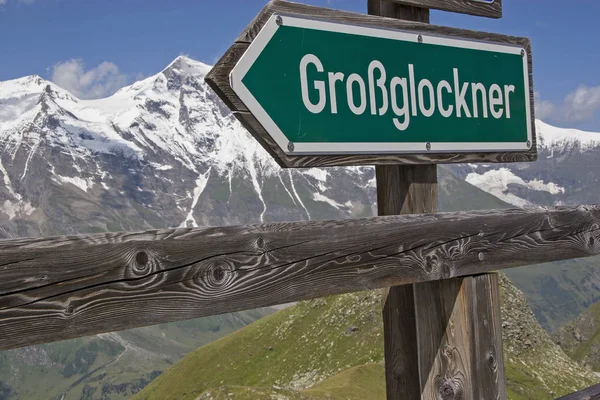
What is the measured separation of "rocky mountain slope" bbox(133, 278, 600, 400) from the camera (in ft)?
117

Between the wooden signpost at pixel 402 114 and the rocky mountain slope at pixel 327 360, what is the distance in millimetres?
23114

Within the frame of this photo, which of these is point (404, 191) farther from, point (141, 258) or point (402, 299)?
point (141, 258)

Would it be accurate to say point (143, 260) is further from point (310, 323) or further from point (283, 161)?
point (310, 323)

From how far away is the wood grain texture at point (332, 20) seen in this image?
13.9ft

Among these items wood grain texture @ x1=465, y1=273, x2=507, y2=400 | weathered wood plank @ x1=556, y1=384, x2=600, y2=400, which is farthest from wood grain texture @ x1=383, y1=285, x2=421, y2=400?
weathered wood plank @ x1=556, y1=384, x2=600, y2=400

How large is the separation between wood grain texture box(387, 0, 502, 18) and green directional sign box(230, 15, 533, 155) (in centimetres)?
32

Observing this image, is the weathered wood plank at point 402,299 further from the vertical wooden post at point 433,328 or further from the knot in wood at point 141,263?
the knot in wood at point 141,263

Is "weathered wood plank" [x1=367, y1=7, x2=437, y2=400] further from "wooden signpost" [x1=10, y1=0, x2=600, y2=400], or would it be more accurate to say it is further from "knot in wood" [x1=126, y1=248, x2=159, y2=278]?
"knot in wood" [x1=126, y1=248, x2=159, y2=278]

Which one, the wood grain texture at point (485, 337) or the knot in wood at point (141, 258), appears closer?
the knot in wood at point (141, 258)

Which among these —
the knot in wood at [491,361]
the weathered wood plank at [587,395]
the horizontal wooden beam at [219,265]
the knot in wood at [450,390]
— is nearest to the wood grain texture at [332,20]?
the horizontal wooden beam at [219,265]

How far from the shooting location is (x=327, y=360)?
58.7 meters

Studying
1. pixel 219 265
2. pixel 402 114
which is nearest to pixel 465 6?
pixel 402 114

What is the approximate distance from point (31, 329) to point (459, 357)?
316cm

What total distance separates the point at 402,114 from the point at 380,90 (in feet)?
0.92
